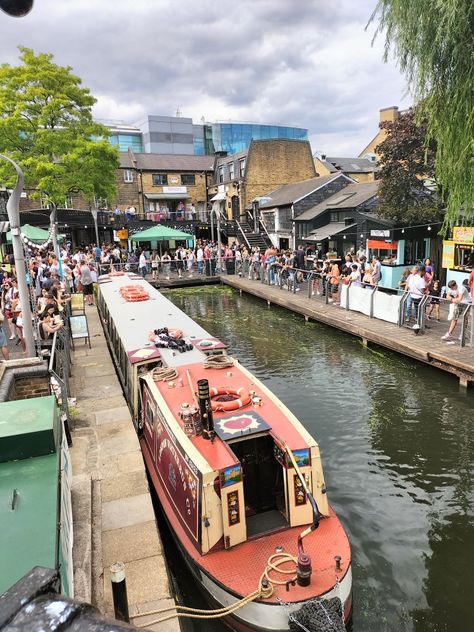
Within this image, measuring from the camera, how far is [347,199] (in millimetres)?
28578

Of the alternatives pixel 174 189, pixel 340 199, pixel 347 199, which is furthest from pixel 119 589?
pixel 174 189

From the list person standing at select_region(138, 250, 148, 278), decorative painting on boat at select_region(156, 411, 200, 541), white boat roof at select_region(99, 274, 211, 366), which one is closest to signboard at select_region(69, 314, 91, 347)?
white boat roof at select_region(99, 274, 211, 366)

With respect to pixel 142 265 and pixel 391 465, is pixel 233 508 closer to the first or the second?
pixel 391 465

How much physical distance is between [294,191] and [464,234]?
2102 cm

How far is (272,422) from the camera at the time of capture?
6168 mm

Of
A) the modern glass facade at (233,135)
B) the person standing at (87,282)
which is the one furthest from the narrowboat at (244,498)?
the modern glass facade at (233,135)

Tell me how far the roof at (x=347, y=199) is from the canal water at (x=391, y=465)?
42.7 feet

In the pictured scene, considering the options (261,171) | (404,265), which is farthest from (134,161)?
(404,265)

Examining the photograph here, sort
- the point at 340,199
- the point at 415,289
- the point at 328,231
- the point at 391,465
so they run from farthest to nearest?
1. the point at 340,199
2. the point at 328,231
3. the point at 415,289
4. the point at 391,465

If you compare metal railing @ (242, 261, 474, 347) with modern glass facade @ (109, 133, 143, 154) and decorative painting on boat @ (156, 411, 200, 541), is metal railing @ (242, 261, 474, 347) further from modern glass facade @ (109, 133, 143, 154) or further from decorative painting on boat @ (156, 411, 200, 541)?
modern glass facade @ (109, 133, 143, 154)

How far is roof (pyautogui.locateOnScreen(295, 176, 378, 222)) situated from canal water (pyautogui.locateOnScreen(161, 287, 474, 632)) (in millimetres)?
13027

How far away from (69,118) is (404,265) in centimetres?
1975

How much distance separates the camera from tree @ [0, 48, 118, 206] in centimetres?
2369

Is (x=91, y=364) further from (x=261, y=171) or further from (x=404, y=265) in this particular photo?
(x=261, y=171)
